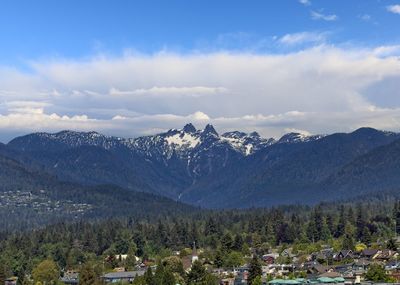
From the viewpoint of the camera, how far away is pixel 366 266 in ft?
524

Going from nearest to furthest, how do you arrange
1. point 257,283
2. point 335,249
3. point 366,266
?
1. point 257,283
2. point 366,266
3. point 335,249

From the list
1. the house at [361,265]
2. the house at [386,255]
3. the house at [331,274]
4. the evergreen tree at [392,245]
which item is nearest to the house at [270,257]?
the house at [361,265]

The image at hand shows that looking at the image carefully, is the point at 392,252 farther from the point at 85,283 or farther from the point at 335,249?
the point at 85,283

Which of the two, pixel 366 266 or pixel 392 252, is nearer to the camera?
pixel 366 266

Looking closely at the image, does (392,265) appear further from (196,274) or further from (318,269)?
(196,274)

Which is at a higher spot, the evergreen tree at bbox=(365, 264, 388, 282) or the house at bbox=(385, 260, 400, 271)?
the evergreen tree at bbox=(365, 264, 388, 282)

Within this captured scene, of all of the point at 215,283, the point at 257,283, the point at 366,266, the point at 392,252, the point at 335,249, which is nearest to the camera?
the point at 257,283

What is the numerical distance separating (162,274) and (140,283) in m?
4.92

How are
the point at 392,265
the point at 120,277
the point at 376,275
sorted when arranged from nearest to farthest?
1. the point at 376,275
2. the point at 392,265
3. the point at 120,277

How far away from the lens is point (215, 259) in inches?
7072

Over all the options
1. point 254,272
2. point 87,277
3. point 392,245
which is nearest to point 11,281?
point 87,277

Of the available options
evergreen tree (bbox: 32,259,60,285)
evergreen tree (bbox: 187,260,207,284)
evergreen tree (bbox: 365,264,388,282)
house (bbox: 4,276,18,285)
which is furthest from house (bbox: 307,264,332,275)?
house (bbox: 4,276,18,285)

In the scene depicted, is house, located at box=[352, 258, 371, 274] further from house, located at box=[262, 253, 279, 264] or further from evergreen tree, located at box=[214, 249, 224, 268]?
evergreen tree, located at box=[214, 249, 224, 268]

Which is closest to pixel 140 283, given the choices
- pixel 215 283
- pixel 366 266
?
pixel 215 283
